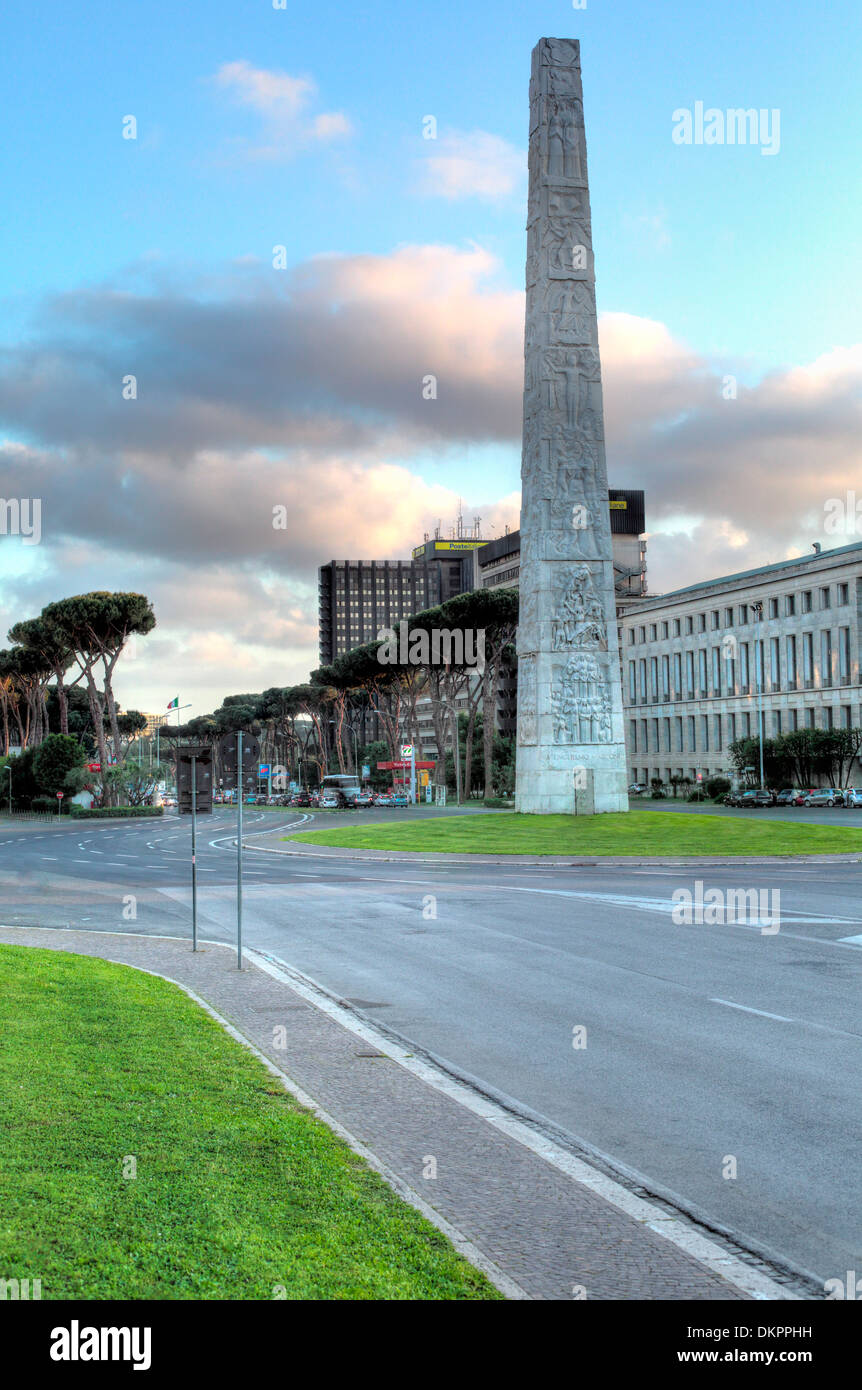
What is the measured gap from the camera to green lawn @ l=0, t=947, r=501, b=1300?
15.9 ft

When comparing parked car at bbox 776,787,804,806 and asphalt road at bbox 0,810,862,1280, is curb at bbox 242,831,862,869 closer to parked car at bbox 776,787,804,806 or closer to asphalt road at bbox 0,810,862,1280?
asphalt road at bbox 0,810,862,1280

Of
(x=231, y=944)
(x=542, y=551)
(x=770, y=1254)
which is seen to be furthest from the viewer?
(x=542, y=551)

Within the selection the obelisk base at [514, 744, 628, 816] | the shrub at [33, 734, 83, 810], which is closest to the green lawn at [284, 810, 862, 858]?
the obelisk base at [514, 744, 628, 816]

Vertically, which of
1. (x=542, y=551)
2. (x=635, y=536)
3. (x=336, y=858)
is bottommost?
(x=336, y=858)

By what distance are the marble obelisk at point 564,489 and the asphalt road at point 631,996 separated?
1908 cm

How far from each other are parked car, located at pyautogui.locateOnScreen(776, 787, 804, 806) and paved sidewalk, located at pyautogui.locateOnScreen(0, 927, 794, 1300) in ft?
235

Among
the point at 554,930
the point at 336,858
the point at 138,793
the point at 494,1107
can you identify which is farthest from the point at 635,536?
the point at 494,1107

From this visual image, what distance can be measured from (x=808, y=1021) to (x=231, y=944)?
8.91 m

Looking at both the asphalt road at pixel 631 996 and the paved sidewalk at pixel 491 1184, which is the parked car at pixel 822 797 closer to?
the asphalt road at pixel 631 996

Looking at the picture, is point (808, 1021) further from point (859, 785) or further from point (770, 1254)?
point (859, 785)

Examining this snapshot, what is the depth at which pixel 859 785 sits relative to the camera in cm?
8462

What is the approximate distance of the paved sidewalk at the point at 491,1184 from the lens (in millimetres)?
5211

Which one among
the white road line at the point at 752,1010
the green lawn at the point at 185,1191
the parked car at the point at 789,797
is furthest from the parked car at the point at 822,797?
the green lawn at the point at 185,1191
